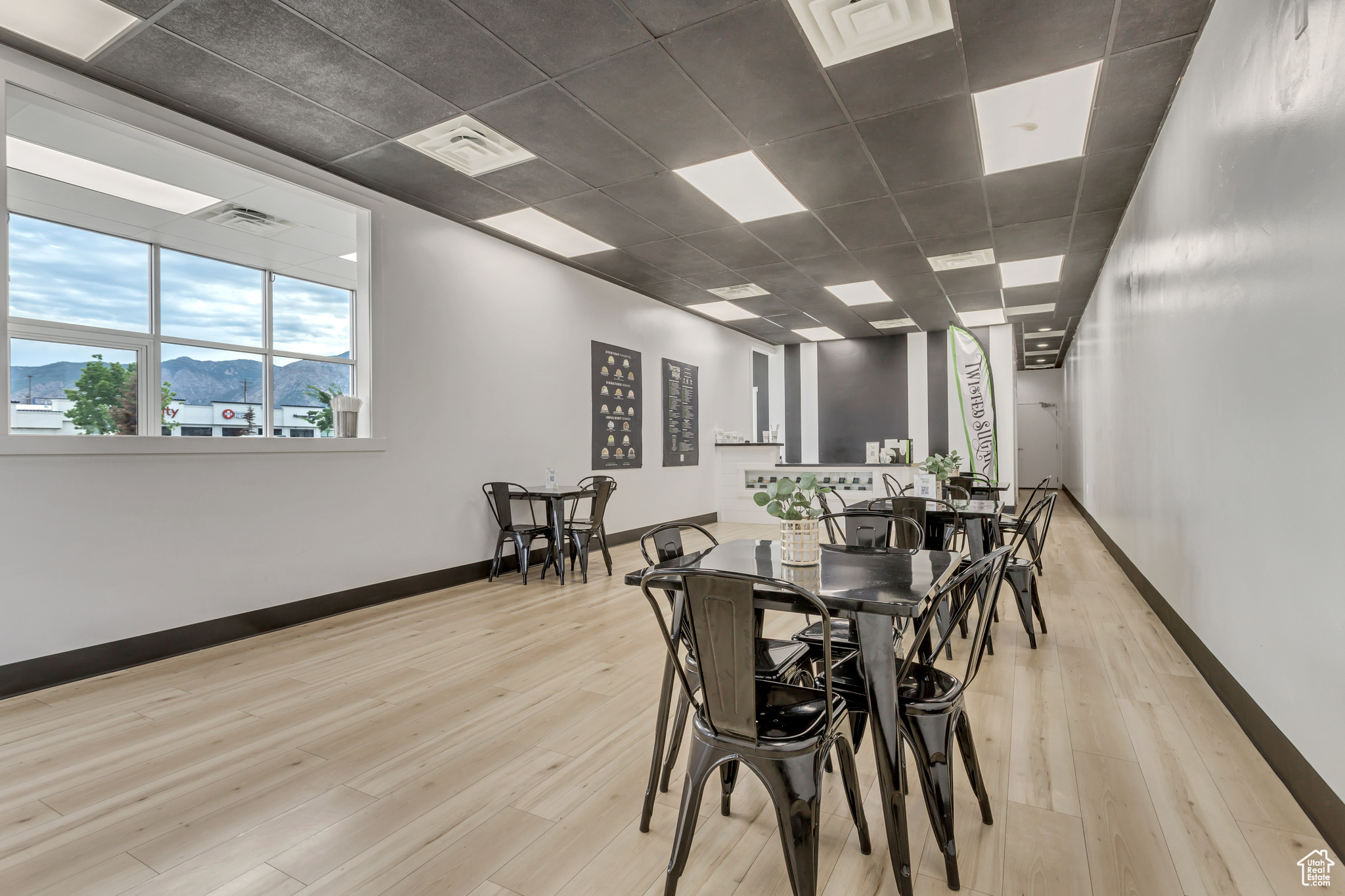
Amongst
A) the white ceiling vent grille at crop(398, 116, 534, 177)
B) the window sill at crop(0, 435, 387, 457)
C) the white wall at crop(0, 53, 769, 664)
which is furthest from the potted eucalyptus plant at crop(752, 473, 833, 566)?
the white wall at crop(0, 53, 769, 664)

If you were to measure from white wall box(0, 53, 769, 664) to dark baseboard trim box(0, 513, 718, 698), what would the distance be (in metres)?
0.06

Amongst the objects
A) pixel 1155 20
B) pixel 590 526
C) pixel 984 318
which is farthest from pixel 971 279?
pixel 590 526

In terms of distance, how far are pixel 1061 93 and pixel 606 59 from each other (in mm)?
2547

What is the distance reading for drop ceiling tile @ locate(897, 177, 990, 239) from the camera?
4832 millimetres

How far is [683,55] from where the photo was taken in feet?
10.5

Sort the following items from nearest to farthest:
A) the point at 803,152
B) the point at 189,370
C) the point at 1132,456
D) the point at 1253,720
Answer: the point at 1253,720
the point at 803,152
the point at 1132,456
the point at 189,370

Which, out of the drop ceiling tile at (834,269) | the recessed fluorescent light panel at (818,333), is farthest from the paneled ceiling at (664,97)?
the recessed fluorescent light panel at (818,333)

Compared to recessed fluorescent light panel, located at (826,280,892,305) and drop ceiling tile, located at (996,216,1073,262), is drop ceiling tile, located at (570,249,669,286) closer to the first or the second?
recessed fluorescent light panel, located at (826,280,892,305)

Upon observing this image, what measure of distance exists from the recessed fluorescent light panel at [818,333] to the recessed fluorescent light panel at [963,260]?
3.28 metres

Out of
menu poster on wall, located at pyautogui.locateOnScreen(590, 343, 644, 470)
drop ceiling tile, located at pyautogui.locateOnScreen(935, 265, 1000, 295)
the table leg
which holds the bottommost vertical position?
the table leg

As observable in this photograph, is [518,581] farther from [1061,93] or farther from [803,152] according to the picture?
[1061,93]

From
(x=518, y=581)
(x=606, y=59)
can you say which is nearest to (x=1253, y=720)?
(x=606, y=59)

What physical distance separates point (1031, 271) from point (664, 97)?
5.29 meters

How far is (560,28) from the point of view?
9.81ft
